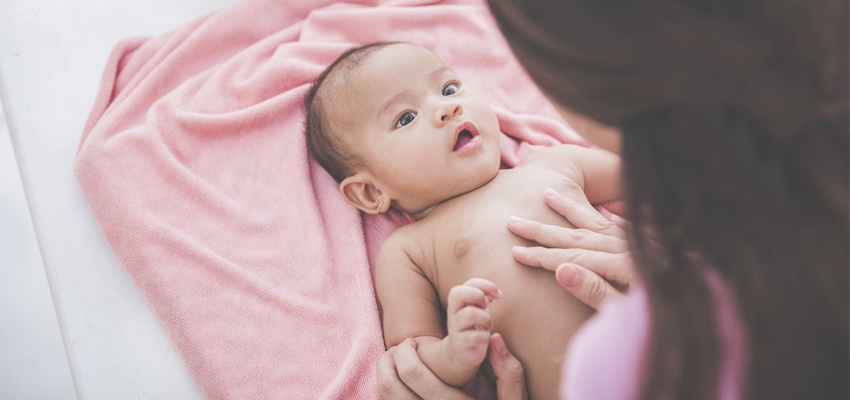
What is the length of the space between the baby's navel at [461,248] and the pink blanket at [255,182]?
0.58ft

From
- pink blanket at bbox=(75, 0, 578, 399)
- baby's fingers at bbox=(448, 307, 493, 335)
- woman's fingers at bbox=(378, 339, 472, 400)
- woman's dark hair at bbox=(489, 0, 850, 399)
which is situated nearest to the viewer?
woman's dark hair at bbox=(489, 0, 850, 399)

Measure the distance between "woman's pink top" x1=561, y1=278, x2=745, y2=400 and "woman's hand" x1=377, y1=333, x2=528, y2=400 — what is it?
34 cm

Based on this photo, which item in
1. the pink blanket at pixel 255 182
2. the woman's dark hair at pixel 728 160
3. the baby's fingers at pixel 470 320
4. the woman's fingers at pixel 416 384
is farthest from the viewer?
the pink blanket at pixel 255 182

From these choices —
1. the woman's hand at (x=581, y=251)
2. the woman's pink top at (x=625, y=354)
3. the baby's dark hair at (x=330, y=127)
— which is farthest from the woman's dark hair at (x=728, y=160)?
the baby's dark hair at (x=330, y=127)

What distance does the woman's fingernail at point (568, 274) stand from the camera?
0.95 meters

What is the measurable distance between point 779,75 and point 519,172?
2.21 ft

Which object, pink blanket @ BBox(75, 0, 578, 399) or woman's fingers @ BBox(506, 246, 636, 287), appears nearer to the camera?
woman's fingers @ BBox(506, 246, 636, 287)

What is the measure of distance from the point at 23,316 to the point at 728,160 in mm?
1237

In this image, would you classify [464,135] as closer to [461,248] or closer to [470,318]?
[461,248]

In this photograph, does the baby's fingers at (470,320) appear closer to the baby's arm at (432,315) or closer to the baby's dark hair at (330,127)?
the baby's arm at (432,315)

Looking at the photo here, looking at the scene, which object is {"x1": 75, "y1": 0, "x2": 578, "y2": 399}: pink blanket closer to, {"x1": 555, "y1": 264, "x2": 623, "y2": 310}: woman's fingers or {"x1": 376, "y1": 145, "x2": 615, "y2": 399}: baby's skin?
{"x1": 376, "y1": 145, "x2": 615, "y2": 399}: baby's skin

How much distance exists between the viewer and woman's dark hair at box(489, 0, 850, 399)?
0.55 metres

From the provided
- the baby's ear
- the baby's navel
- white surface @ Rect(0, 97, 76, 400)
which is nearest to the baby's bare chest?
the baby's navel

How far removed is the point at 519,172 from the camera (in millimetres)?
1216
